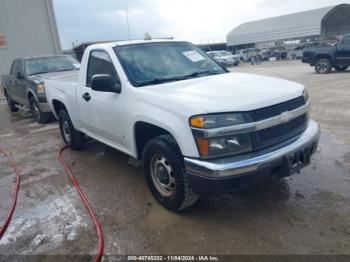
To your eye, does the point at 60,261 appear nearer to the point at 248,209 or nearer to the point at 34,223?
the point at 34,223

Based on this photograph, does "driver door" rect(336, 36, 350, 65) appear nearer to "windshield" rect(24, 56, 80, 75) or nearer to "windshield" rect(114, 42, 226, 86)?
"windshield" rect(24, 56, 80, 75)

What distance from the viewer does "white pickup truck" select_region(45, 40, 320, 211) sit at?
8.57 ft

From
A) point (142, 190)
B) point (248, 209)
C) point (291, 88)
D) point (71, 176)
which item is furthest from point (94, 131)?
point (291, 88)

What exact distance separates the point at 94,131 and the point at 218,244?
8.41 feet

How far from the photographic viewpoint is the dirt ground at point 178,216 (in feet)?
8.96

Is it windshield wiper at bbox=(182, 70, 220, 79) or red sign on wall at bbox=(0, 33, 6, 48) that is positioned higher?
red sign on wall at bbox=(0, 33, 6, 48)

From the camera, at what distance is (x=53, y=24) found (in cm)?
1492

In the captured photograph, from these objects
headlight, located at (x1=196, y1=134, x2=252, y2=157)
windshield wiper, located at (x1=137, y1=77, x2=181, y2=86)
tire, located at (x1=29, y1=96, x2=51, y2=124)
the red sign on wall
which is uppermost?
the red sign on wall

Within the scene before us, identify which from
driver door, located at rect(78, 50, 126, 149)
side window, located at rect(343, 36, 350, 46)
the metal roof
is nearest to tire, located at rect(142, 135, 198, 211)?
driver door, located at rect(78, 50, 126, 149)

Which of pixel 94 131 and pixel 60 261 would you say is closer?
pixel 60 261

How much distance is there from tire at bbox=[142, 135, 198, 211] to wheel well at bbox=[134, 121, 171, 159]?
0.53 ft

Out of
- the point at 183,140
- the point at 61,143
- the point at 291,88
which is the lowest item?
the point at 61,143

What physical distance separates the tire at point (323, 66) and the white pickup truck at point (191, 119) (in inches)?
488

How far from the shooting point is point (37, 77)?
26.8 ft
